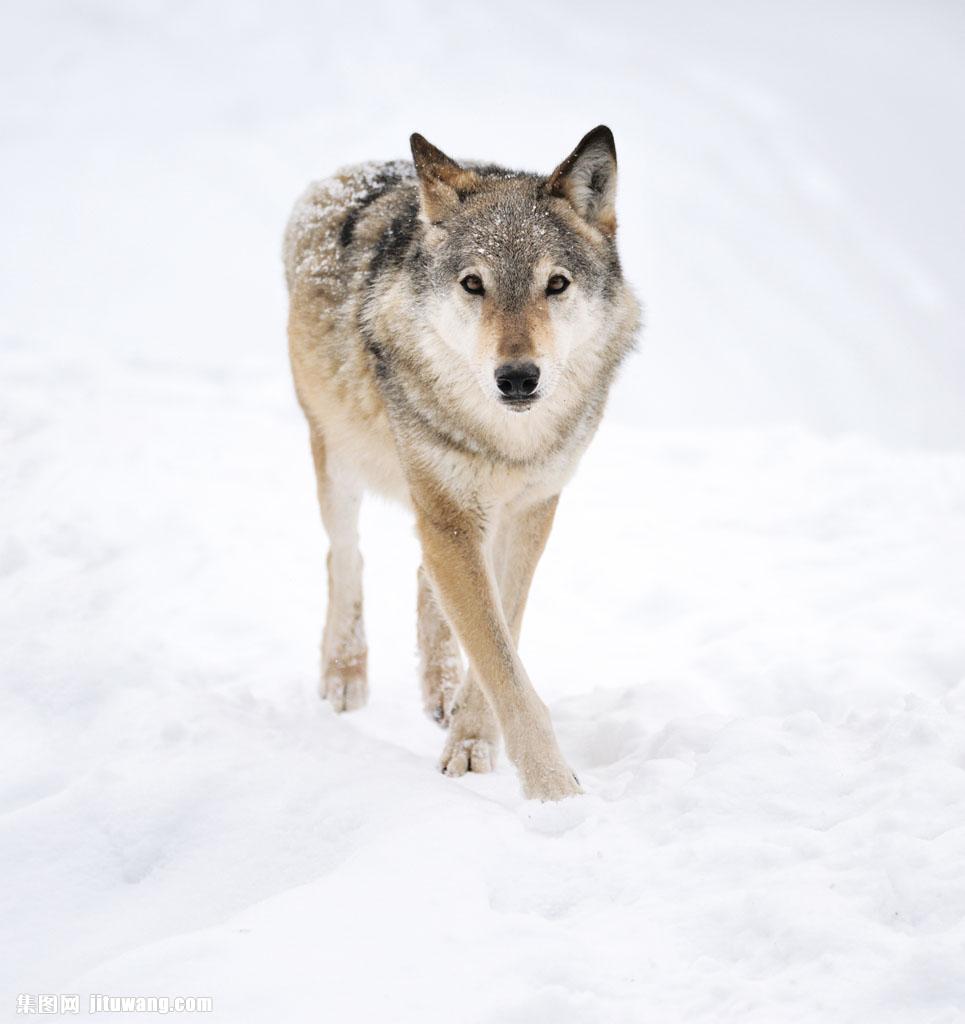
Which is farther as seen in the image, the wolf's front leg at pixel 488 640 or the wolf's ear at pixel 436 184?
the wolf's ear at pixel 436 184

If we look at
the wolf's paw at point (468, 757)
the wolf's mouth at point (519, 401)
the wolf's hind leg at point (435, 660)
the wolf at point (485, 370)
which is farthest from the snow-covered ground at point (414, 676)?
the wolf's mouth at point (519, 401)

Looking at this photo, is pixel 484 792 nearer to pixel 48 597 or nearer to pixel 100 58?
pixel 48 597

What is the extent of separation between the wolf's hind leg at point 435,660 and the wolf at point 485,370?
0.57 m

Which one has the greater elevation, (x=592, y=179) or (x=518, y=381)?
(x=592, y=179)

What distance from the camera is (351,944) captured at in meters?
2.53

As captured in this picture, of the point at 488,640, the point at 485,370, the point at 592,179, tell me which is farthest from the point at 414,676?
the point at 592,179

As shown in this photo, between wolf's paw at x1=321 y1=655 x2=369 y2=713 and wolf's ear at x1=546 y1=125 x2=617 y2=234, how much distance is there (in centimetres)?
228

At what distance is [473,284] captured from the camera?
12.9ft

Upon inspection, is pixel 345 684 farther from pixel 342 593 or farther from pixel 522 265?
pixel 522 265

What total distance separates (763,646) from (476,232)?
2.58m

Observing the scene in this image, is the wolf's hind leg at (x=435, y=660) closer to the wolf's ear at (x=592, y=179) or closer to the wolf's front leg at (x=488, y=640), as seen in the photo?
the wolf's front leg at (x=488, y=640)

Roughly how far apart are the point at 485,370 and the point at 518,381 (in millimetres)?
154

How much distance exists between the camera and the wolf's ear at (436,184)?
4.20m

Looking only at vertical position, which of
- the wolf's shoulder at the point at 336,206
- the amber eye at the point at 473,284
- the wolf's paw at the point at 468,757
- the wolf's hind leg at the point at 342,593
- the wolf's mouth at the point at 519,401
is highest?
the wolf's shoulder at the point at 336,206
